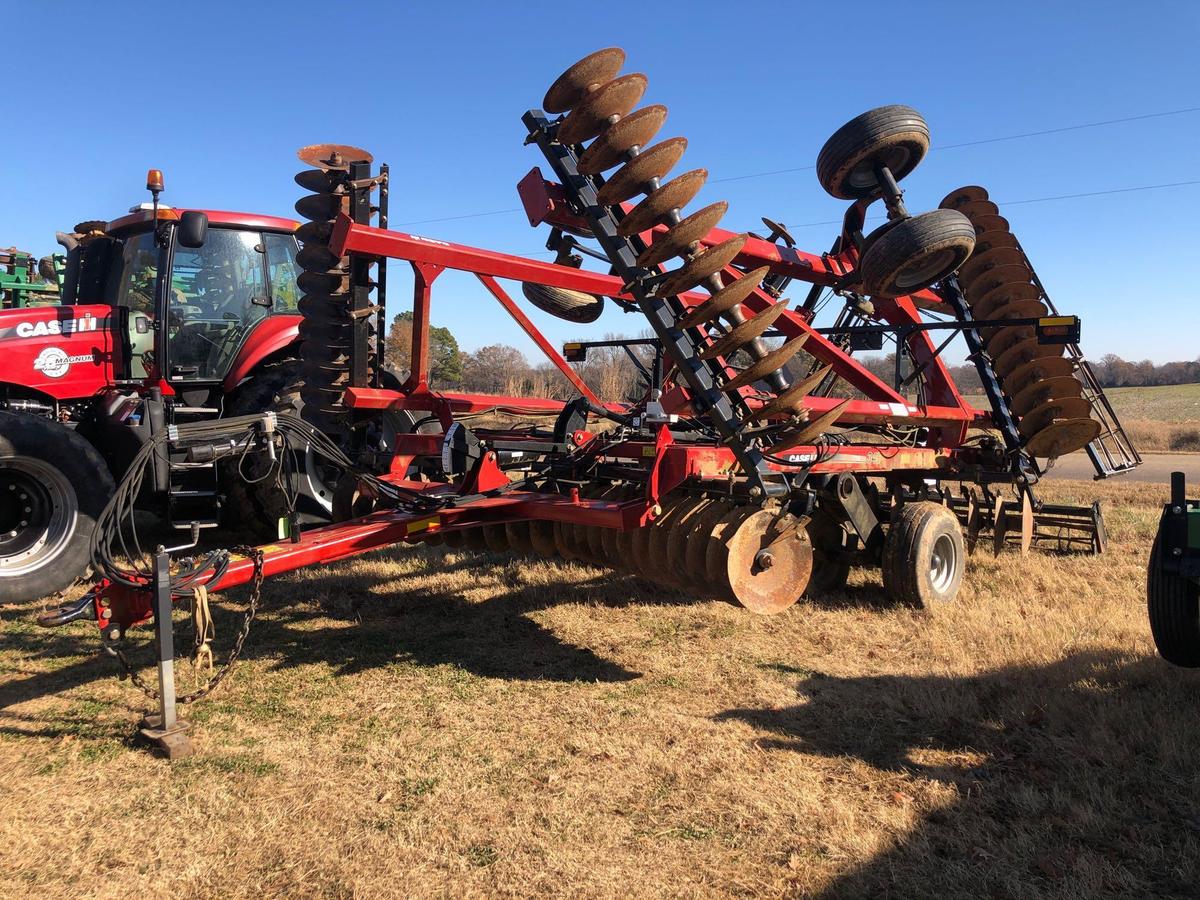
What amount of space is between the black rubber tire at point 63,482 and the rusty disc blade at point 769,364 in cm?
413

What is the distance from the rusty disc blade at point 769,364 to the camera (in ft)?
13.4

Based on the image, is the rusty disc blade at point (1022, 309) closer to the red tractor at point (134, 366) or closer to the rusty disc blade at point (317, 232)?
the rusty disc blade at point (317, 232)

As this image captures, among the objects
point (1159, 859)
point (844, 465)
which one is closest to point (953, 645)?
point (844, 465)

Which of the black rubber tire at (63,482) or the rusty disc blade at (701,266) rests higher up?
the rusty disc blade at (701,266)

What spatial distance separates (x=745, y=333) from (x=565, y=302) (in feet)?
8.74

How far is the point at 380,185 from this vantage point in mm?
5684

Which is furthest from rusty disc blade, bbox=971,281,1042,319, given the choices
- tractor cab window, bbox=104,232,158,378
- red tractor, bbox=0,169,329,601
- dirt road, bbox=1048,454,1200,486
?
dirt road, bbox=1048,454,1200,486

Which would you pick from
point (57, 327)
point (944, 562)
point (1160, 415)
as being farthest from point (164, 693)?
point (1160, 415)

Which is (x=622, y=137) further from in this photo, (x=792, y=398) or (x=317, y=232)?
(x=317, y=232)

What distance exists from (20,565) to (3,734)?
2245 millimetres

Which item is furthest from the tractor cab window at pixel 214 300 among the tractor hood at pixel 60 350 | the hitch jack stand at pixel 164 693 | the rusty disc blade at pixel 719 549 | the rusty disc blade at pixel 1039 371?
the rusty disc blade at pixel 1039 371

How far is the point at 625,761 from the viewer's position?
3.39m

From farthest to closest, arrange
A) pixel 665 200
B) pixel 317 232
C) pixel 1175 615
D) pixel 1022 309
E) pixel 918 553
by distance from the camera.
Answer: pixel 1022 309 → pixel 918 553 → pixel 317 232 → pixel 665 200 → pixel 1175 615

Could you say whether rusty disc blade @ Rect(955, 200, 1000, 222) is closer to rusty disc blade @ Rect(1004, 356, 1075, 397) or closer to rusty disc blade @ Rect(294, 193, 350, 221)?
rusty disc blade @ Rect(1004, 356, 1075, 397)
